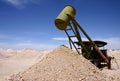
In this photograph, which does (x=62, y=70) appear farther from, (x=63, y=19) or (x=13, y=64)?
(x=13, y=64)

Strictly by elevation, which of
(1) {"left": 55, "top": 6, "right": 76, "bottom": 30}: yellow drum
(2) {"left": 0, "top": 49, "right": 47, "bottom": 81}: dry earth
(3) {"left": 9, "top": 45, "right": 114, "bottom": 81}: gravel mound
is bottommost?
(2) {"left": 0, "top": 49, "right": 47, "bottom": 81}: dry earth

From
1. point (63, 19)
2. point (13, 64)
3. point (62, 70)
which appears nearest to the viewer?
point (62, 70)

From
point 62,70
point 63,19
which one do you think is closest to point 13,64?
point 63,19

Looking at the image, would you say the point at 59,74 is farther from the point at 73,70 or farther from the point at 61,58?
the point at 61,58

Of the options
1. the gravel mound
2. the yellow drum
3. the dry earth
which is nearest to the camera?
the gravel mound

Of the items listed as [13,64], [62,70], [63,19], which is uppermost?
[63,19]

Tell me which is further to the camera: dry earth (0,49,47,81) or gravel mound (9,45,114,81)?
dry earth (0,49,47,81)

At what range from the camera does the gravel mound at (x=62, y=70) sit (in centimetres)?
1155

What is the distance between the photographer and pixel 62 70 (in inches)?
476

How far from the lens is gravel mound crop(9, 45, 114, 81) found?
11.5 meters

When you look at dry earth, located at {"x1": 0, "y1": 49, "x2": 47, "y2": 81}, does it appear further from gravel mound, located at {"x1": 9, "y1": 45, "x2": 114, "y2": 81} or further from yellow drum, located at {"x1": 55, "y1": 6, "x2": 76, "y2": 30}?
yellow drum, located at {"x1": 55, "y1": 6, "x2": 76, "y2": 30}

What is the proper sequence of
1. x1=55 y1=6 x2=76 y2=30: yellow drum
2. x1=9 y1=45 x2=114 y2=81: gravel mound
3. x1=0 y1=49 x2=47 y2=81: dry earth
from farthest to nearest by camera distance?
x1=0 y1=49 x2=47 y2=81: dry earth, x1=55 y1=6 x2=76 y2=30: yellow drum, x1=9 y1=45 x2=114 y2=81: gravel mound

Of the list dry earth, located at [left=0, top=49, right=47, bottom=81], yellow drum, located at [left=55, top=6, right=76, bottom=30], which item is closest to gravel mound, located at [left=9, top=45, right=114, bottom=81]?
yellow drum, located at [left=55, top=6, right=76, bottom=30]

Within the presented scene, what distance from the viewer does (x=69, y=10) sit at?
52.0 ft
